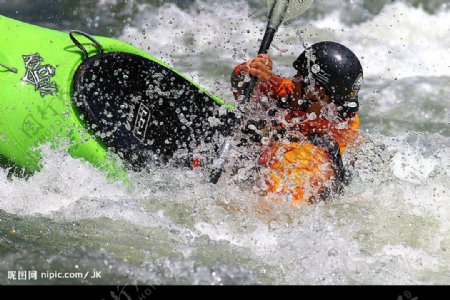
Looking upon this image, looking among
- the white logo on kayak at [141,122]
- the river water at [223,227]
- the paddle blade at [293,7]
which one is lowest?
the river water at [223,227]

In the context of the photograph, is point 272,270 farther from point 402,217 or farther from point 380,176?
point 380,176

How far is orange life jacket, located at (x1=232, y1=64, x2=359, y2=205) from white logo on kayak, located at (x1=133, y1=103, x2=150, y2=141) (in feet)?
2.28

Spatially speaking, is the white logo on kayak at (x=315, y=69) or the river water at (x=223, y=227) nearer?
the river water at (x=223, y=227)

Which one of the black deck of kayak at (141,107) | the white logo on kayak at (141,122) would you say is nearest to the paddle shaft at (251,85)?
the black deck of kayak at (141,107)

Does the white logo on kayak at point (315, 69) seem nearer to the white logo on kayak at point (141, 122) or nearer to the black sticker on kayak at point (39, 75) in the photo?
the white logo on kayak at point (141, 122)

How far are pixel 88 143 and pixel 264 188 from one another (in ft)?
2.93

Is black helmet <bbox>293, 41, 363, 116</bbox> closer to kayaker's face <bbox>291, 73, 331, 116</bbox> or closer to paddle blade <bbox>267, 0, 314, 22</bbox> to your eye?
kayaker's face <bbox>291, 73, 331, 116</bbox>

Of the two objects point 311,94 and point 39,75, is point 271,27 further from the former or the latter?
point 39,75

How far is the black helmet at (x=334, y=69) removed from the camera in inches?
134

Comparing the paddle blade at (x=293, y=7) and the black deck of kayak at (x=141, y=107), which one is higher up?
the paddle blade at (x=293, y=7)

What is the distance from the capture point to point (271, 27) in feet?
13.0

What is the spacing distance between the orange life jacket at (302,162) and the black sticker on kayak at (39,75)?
1.11 metres

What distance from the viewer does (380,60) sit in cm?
694
